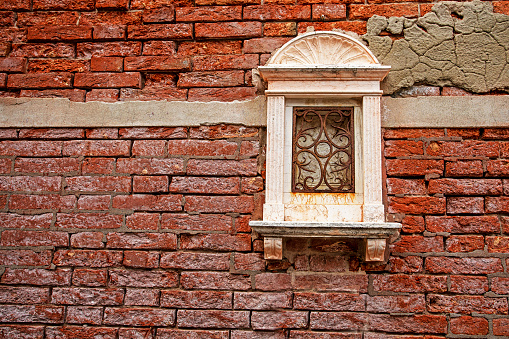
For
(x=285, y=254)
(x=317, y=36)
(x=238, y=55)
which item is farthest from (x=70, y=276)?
(x=317, y=36)

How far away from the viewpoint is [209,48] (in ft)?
9.42

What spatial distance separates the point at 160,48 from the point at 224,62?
50cm

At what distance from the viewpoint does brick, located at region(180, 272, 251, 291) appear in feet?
8.50

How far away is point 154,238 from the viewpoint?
267cm

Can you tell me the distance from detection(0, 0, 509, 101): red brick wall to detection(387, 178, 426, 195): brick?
113 cm

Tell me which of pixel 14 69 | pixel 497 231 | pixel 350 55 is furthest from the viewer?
pixel 14 69

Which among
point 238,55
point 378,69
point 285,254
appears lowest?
point 285,254

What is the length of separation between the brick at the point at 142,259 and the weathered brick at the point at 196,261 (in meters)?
0.06

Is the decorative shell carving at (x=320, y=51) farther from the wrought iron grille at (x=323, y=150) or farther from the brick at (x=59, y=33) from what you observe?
the brick at (x=59, y=33)

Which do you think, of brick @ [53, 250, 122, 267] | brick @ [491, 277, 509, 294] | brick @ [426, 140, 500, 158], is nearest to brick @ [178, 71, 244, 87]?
brick @ [53, 250, 122, 267]

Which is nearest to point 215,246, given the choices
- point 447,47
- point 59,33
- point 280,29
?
point 280,29

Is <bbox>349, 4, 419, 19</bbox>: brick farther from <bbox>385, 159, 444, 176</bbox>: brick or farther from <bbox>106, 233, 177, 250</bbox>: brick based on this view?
<bbox>106, 233, 177, 250</bbox>: brick

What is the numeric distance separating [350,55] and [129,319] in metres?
2.39

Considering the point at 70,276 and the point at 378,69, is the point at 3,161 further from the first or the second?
the point at 378,69
